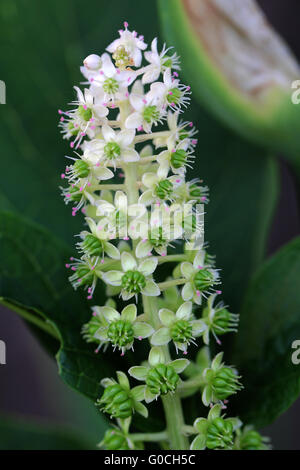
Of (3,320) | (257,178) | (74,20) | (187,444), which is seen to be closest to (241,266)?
(257,178)

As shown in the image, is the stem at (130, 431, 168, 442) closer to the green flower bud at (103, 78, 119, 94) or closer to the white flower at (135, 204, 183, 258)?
the white flower at (135, 204, 183, 258)

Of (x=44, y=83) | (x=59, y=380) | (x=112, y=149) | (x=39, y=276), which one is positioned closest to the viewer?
(x=112, y=149)

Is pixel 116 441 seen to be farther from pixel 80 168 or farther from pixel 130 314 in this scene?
pixel 80 168

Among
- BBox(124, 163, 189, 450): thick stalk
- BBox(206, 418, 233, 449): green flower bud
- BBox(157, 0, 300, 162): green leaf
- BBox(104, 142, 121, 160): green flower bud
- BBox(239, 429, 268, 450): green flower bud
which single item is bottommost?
BBox(239, 429, 268, 450): green flower bud

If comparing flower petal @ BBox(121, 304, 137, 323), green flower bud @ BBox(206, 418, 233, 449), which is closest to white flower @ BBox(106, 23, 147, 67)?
flower petal @ BBox(121, 304, 137, 323)

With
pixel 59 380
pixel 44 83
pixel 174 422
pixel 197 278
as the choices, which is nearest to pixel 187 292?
pixel 197 278

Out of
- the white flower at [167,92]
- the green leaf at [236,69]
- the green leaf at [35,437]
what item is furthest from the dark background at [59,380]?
the white flower at [167,92]
